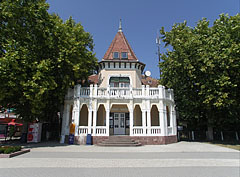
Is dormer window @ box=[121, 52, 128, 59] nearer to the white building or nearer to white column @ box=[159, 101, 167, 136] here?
the white building

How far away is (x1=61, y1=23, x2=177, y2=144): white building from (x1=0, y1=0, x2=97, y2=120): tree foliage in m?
2.70

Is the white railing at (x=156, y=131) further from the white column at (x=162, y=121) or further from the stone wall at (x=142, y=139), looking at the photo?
the stone wall at (x=142, y=139)

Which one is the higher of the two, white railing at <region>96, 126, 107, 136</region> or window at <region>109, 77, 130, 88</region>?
window at <region>109, 77, 130, 88</region>

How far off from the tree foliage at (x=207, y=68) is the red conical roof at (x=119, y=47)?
458cm

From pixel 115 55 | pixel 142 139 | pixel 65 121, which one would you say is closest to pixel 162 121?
pixel 142 139

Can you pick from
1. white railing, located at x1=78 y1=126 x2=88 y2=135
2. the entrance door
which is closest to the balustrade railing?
the entrance door

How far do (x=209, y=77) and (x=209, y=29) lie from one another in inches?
223

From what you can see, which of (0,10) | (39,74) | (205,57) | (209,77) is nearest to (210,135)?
(209,77)

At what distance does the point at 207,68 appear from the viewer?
15.9m

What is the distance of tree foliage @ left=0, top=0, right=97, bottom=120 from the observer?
12273mm

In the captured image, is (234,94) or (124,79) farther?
(124,79)
